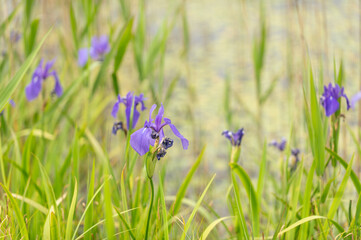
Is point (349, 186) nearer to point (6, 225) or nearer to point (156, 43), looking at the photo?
point (156, 43)

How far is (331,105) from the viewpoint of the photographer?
2.97ft

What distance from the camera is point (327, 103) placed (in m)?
0.91

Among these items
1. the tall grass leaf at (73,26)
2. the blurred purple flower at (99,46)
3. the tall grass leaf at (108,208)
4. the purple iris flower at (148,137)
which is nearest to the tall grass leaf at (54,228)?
the tall grass leaf at (108,208)

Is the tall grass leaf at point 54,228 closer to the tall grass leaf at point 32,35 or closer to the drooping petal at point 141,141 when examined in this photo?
the drooping petal at point 141,141

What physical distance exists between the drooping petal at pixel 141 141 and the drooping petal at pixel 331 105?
0.41 meters

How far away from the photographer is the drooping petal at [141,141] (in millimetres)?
707

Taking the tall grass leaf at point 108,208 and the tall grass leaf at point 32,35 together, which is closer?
the tall grass leaf at point 108,208

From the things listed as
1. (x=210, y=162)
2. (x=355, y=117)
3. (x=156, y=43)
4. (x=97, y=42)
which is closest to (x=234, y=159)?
(x=156, y=43)

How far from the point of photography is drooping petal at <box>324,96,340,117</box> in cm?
90

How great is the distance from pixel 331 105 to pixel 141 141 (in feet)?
1.45

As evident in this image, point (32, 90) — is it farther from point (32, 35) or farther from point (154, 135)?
point (154, 135)

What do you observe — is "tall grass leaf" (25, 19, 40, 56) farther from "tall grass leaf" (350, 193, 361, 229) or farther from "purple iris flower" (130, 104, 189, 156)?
"tall grass leaf" (350, 193, 361, 229)

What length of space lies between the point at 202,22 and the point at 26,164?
195cm

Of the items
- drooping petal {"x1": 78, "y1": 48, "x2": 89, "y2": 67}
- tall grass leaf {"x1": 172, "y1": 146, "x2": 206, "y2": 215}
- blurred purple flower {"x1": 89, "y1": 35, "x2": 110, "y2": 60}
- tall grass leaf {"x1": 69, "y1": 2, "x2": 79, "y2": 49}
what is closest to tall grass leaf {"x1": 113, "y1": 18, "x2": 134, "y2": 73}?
tall grass leaf {"x1": 69, "y1": 2, "x2": 79, "y2": 49}
